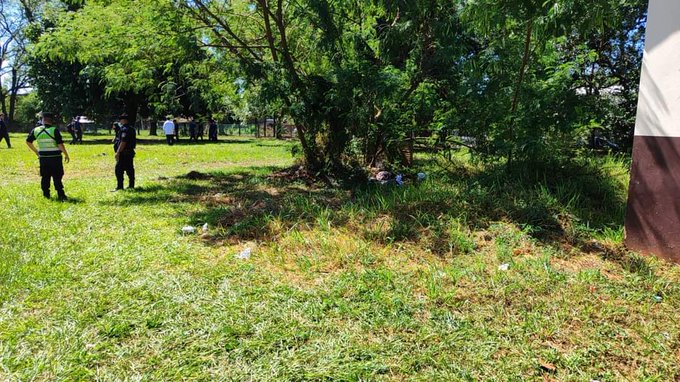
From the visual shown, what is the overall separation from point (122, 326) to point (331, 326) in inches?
60.5

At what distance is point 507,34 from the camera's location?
697cm

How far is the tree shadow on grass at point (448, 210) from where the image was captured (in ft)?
17.3

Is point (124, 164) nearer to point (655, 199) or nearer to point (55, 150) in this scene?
point (55, 150)

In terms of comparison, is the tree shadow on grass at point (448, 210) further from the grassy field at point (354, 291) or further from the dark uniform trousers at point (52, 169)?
the dark uniform trousers at point (52, 169)

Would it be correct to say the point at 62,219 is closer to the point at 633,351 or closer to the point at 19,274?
the point at 19,274

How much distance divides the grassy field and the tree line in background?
1.26 metres

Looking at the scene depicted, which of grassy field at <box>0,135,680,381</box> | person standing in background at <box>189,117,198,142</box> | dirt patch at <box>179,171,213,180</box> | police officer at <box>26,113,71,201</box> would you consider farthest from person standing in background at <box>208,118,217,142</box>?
grassy field at <box>0,135,680,381</box>

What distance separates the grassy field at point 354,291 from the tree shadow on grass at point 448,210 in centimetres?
3

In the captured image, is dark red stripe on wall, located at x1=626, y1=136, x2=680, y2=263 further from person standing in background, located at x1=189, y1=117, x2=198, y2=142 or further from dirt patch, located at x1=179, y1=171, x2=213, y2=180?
person standing in background, located at x1=189, y1=117, x2=198, y2=142

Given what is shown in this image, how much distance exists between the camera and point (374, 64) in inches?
348

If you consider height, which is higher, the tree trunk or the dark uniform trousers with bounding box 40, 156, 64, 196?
the tree trunk

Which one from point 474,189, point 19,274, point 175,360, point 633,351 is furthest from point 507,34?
point 19,274

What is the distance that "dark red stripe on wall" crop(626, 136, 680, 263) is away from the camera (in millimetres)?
4461

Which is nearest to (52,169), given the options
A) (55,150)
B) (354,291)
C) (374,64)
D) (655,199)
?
(55,150)
